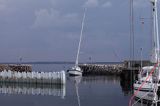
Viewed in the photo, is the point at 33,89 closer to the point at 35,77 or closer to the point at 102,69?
the point at 35,77

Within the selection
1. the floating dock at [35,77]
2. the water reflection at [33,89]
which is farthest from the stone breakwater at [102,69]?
the water reflection at [33,89]

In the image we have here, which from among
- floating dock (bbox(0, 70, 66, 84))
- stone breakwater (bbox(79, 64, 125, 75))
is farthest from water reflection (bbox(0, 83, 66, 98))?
stone breakwater (bbox(79, 64, 125, 75))

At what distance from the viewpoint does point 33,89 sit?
222 ft

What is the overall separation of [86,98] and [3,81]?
96.1ft

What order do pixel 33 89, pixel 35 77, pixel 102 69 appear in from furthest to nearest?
pixel 102 69 → pixel 35 77 → pixel 33 89

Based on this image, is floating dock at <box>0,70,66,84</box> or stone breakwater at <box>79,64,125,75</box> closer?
floating dock at <box>0,70,66,84</box>

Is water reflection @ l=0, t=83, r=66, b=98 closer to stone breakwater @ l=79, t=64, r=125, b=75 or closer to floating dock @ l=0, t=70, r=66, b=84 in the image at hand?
floating dock @ l=0, t=70, r=66, b=84

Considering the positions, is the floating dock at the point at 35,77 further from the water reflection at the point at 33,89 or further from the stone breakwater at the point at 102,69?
the stone breakwater at the point at 102,69

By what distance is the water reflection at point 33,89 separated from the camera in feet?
204

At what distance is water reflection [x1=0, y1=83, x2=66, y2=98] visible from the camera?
62.3 metres

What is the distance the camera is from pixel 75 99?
53.9 metres

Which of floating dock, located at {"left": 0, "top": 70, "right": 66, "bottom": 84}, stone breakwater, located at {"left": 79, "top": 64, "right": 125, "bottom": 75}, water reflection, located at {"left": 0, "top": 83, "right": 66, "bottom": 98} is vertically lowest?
water reflection, located at {"left": 0, "top": 83, "right": 66, "bottom": 98}

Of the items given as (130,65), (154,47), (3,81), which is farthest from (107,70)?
(154,47)

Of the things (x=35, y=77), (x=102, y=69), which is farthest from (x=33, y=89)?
(x=102, y=69)
